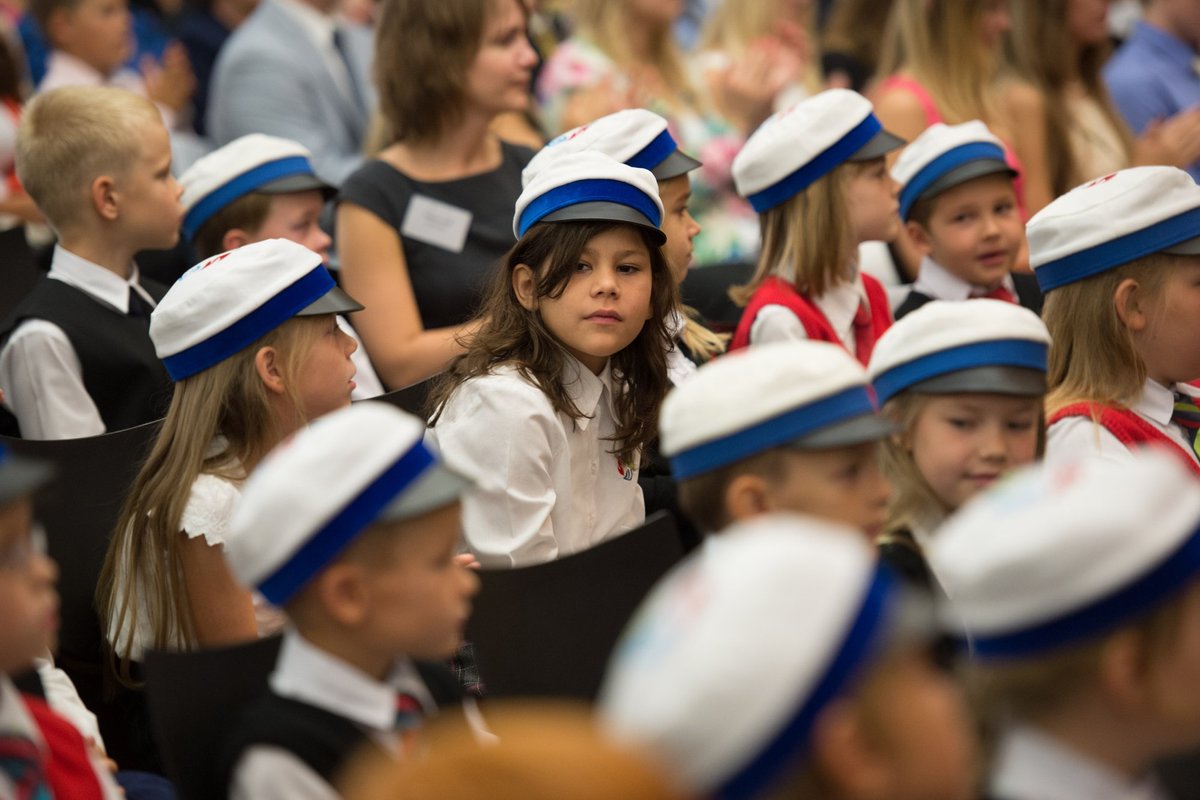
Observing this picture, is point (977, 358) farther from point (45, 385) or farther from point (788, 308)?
point (45, 385)

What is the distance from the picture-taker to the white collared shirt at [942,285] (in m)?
4.19

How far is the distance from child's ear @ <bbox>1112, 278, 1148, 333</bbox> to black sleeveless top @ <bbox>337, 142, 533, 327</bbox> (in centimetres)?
174

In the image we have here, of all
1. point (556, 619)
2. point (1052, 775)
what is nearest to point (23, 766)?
point (556, 619)

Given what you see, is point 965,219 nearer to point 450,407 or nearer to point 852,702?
point 450,407

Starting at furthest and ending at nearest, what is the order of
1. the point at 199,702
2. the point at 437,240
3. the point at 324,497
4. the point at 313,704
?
1. the point at 437,240
2. the point at 199,702
3. the point at 313,704
4. the point at 324,497

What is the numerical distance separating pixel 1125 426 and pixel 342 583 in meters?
1.90

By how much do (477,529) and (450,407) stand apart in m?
0.27

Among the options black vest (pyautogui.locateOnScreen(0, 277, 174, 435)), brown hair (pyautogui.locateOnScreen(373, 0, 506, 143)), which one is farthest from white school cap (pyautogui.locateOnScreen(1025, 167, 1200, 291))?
black vest (pyautogui.locateOnScreen(0, 277, 174, 435))

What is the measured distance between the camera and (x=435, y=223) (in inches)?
171

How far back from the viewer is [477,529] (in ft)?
10.7

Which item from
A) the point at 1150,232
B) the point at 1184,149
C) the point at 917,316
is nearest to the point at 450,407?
the point at 917,316

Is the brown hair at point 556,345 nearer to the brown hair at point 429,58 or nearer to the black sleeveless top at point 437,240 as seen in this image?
the black sleeveless top at point 437,240

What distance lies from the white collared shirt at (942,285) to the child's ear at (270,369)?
1.98m

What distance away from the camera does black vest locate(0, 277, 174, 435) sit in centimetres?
363
